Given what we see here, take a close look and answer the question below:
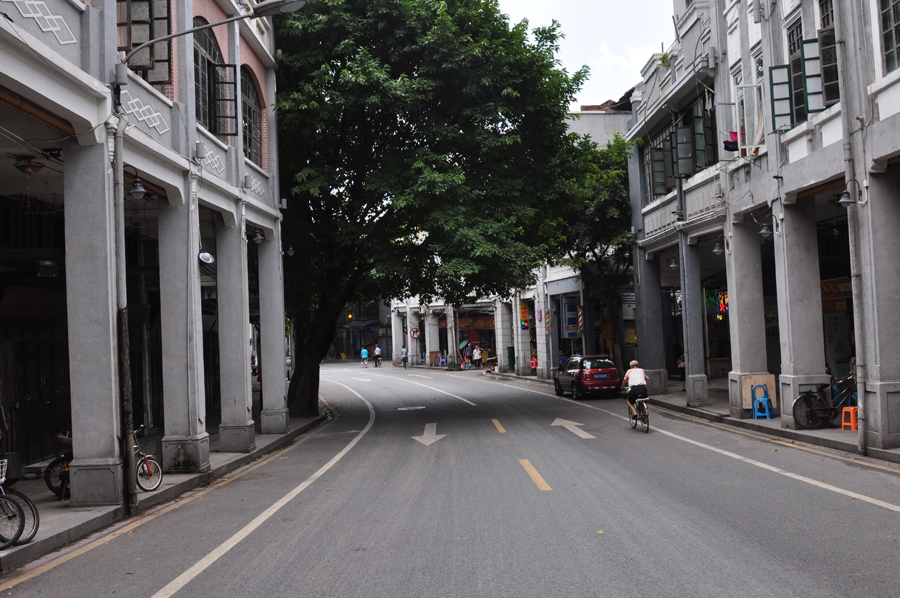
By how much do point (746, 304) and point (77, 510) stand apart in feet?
50.3

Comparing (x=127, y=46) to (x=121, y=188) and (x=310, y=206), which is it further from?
(x=310, y=206)

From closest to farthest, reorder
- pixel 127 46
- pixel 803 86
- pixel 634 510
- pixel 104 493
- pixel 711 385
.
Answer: pixel 634 510
pixel 104 493
pixel 127 46
pixel 803 86
pixel 711 385

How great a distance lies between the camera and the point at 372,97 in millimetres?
18250

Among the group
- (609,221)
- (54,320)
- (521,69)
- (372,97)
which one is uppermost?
(521,69)

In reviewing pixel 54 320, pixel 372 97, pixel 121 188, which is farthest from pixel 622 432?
pixel 54 320

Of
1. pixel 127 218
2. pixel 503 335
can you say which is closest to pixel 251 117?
pixel 127 218

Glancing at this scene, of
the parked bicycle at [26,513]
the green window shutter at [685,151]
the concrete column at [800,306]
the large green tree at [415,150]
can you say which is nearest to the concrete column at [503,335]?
the large green tree at [415,150]

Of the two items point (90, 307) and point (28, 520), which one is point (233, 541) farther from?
point (90, 307)

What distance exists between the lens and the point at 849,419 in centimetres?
1428

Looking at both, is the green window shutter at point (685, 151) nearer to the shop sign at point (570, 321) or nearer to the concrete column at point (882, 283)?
the concrete column at point (882, 283)

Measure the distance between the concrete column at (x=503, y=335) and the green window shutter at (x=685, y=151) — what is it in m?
26.3

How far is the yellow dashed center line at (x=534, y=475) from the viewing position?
10123 mm

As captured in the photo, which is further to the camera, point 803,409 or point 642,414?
point 642,414

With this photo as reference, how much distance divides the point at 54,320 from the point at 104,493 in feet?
24.3
